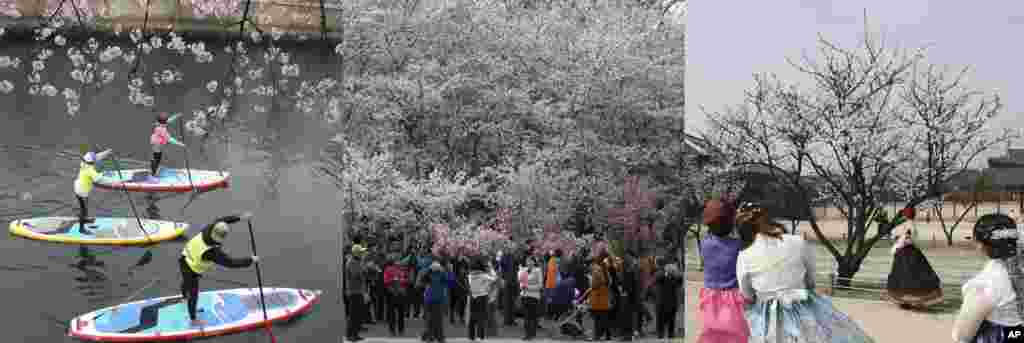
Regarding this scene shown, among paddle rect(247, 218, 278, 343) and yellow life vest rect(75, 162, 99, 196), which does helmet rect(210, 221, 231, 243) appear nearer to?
paddle rect(247, 218, 278, 343)

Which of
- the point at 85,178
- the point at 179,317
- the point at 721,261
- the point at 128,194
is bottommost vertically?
the point at 179,317

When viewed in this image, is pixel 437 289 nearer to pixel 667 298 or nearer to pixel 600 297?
pixel 600 297

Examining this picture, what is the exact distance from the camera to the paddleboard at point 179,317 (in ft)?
20.2

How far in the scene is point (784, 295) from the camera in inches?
218

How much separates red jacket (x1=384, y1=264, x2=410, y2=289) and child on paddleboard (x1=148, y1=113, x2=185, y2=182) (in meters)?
1.79

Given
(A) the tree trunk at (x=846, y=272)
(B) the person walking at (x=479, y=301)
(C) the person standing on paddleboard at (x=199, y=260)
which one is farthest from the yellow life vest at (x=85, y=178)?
(A) the tree trunk at (x=846, y=272)

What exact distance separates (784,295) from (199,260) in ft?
12.5

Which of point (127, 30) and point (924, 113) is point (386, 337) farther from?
point (924, 113)

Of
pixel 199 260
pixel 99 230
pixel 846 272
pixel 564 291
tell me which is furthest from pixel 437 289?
pixel 846 272

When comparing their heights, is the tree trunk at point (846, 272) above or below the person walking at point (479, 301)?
above

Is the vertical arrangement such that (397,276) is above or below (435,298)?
above

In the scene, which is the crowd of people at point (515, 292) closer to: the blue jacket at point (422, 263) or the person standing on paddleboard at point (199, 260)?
the blue jacket at point (422, 263)

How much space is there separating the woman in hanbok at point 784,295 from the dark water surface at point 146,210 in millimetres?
3023

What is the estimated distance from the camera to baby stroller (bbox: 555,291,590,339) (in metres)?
7.23
